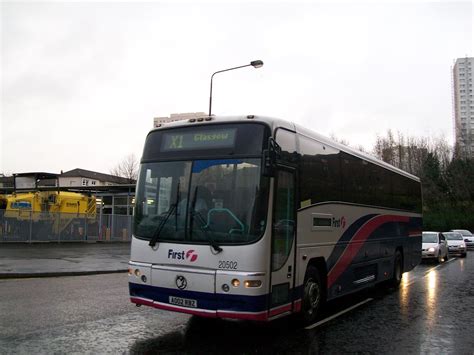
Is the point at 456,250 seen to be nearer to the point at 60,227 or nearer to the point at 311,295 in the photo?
the point at 311,295

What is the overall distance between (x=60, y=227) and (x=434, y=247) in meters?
21.0

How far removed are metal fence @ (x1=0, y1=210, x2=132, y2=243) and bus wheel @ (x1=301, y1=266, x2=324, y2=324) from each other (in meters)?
20.9

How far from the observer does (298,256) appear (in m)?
7.66

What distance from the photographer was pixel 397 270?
13.8m

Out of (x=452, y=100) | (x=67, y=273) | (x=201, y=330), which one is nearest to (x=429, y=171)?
(x=452, y=100)

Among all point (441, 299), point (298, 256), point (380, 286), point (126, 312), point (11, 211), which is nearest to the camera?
point (298, 256)

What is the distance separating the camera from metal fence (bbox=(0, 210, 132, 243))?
24.9 meters

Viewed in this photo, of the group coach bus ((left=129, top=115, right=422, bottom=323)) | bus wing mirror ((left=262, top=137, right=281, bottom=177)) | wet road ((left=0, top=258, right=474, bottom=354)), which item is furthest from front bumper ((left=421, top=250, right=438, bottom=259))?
bus wing mirror ((left=262, top=137, right=281, bottom=177))

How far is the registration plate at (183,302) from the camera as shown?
680 centimetres

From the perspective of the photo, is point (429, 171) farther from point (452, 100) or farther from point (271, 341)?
point (271, 341)

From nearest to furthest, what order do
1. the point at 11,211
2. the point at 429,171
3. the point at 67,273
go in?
the point at 67,273
the point at 11,211
the point at 429,171

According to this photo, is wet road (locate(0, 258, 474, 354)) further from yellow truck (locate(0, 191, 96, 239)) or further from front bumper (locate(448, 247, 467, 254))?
front bumper (locate(448, 247, 467, 254))

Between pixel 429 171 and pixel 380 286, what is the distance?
51.8 metres

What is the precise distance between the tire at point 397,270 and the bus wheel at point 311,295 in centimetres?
565
